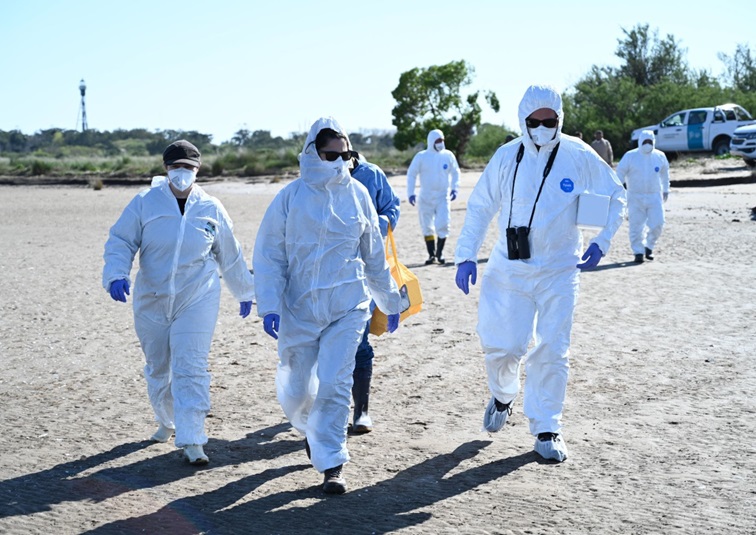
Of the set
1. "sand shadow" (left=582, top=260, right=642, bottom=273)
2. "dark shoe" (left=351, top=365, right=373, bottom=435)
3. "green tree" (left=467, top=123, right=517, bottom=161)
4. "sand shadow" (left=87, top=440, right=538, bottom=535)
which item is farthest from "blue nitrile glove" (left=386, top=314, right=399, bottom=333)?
"green tree" (left=467, top=123, right=517, bottom=161)

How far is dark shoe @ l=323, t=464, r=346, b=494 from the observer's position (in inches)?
209

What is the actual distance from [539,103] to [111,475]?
321cm

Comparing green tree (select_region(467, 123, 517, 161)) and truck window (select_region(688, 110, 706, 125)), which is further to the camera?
green tree (select_region(467, 123, 517, 161))

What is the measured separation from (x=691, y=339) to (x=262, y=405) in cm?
402

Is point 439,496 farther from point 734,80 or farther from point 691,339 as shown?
point 734,80

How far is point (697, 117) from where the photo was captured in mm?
32500

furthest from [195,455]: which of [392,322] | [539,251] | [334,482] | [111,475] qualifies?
[539,251]

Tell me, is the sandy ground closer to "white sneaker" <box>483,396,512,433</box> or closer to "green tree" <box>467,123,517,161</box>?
"white sneaker" <box>483,396,512,433</box>

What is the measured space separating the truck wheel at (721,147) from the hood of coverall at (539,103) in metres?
28.2

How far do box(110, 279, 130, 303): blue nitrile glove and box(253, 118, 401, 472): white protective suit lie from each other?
856mm

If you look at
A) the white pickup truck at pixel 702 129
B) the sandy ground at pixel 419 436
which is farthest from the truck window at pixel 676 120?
the sandy ground at pixel 419 436

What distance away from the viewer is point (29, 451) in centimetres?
615

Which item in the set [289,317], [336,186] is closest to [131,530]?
[289,317]

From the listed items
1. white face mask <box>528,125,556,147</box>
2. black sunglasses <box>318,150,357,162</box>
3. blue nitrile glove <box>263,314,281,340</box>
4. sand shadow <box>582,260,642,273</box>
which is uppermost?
white face mask <box>528,125,556,147</box>
